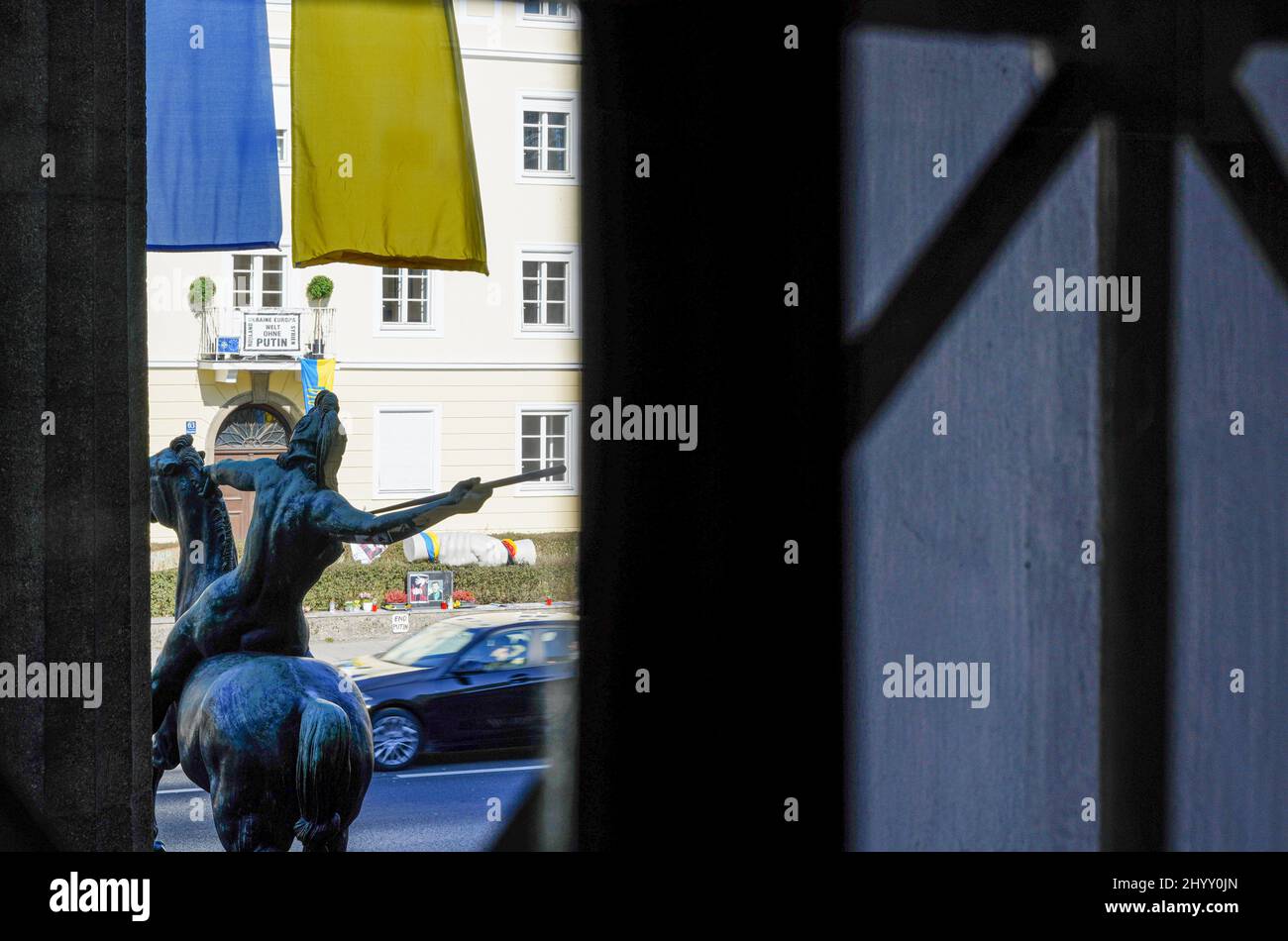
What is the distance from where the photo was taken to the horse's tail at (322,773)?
4.03 metres

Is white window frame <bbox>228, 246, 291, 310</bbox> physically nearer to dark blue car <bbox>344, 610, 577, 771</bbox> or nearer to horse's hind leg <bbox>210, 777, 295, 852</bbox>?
dark blue car <bbox>344, 610, 577, 771</bbox>

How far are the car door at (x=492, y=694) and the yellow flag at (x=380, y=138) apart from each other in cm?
125

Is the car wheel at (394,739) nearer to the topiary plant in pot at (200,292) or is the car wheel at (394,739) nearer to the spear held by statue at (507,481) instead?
the spear held by statue at (507,481)

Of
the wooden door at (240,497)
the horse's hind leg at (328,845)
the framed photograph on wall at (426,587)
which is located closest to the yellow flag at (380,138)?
the wooden door at (240,497)

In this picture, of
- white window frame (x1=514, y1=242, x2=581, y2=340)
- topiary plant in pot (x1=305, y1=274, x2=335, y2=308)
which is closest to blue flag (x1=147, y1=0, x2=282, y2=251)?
topiary plant in pot (x1=305, y1=274, x2=335, y2=308)

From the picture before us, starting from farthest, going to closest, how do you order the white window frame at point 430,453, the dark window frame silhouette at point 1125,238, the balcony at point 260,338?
the dark window frame silhouette at point 1125,238 < the white window frame at point 430,453 < the balcony at point 260,338

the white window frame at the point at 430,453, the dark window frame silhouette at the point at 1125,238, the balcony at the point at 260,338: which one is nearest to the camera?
the balcony at the point at 260,338

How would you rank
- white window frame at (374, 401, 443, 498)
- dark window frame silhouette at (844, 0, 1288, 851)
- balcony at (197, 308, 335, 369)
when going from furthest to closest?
1. dark window frame silhouette at (844, 0, 1288, 851)
2. white window frame at (374, 401, 443, 498)
3. balcony at (197, 308, 335, 369)

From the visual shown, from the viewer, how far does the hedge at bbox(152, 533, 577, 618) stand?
4066 mm

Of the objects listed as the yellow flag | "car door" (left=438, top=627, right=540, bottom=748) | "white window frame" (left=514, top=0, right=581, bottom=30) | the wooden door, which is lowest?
"car door" (left=438, top=627, right=540, bottom=748)

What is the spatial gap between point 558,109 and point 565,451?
3.68 feet

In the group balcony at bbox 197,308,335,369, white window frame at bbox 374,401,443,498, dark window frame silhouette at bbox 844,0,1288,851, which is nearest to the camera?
balcony at bbox 197,308,335,369

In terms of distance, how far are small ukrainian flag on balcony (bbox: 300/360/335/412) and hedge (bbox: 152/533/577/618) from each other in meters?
0.51
